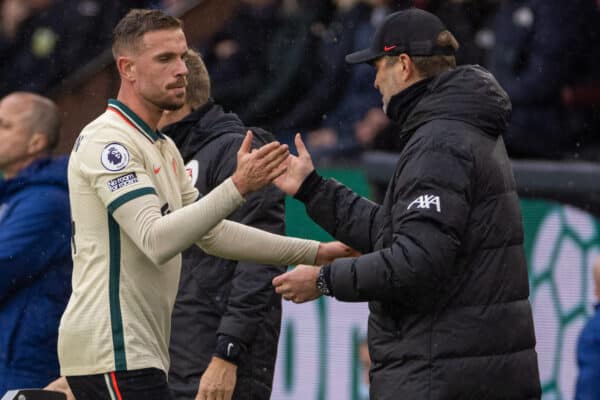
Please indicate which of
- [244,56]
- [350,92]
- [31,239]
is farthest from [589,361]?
[244,56]

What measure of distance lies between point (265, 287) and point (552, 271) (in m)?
2.53

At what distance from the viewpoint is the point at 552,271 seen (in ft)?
24.2

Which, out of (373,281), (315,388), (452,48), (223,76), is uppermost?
(223,76)

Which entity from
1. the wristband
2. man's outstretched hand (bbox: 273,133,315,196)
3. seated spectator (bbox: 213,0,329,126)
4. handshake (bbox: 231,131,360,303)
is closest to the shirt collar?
handshake (bbox: 231,131,360,303)

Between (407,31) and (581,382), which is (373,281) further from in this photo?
(581,382)

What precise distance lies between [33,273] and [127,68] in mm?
1451

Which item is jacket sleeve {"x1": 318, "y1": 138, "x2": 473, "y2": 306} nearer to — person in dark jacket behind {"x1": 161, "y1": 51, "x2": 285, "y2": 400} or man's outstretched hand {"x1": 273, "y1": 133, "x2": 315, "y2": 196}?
man's outstretched hand {"x1": 273, "y1": 133, "x2": 315, "y2": 196}

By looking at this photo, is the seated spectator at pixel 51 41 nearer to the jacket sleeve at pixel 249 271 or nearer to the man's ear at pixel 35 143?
the man's ear at pixel 35 143

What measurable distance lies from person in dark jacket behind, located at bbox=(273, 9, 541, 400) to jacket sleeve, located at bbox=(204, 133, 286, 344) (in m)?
0.79

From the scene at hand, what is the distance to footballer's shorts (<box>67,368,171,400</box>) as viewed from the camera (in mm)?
4375

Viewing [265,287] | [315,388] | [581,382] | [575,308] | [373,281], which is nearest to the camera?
[373,281]

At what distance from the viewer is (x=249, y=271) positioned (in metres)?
5.37

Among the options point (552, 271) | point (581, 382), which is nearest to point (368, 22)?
point (552, 271)

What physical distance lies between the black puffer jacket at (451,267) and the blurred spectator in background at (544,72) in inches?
126
